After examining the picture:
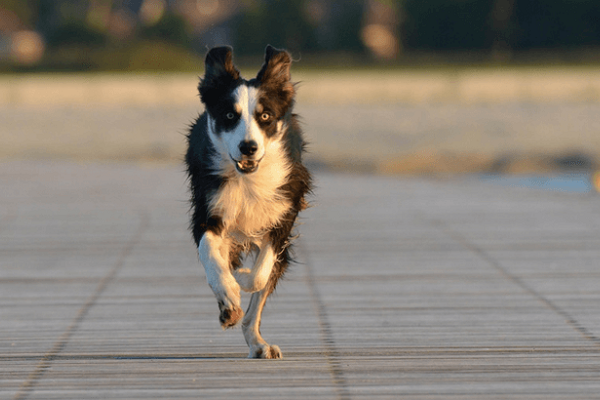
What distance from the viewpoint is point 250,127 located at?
17.6 feet

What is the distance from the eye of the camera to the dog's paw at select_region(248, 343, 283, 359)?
18.7 feet

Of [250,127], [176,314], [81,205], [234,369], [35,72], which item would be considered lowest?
[35,72]

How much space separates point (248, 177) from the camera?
228 inches

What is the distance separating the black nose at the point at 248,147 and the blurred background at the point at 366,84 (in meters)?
5.81

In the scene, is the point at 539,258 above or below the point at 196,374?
below

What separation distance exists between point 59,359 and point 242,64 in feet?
141

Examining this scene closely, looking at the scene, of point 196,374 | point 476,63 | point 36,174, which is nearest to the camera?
point 196,374

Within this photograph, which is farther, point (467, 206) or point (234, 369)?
point (467, 206)

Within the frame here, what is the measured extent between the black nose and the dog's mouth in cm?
8

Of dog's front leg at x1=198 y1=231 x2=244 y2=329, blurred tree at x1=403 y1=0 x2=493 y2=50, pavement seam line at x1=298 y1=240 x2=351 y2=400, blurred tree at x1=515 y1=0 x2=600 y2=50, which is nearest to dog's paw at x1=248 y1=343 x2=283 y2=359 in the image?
pavement seam line at x1=298 y1=240 x2=351 y2=400

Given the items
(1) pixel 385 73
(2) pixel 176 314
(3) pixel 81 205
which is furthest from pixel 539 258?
(1) pixel 385 73

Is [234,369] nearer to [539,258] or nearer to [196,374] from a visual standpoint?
[196,374]

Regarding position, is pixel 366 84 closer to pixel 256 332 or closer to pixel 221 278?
pixel 256 332

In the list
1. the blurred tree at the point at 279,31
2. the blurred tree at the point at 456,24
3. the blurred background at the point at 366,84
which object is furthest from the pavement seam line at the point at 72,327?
the blurred tree at the point at 456,24
